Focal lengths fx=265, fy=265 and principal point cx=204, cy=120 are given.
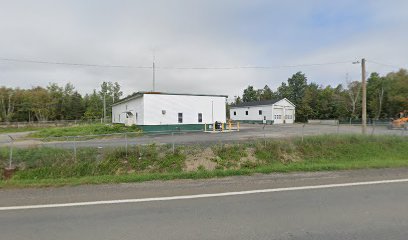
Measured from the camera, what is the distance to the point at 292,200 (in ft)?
A: 19.3

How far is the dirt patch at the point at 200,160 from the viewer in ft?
33.3

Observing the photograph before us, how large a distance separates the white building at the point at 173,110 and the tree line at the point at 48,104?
29.6 metres

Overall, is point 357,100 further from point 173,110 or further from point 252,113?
point 173,110

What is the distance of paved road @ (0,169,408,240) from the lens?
13.6ft

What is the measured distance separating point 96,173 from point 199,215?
5971 mm

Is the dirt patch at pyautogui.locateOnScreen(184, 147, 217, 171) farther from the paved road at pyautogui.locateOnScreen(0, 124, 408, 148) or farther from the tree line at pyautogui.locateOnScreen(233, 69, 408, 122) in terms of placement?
the tree line at pyautogui.locateOnScreen(233, 69, 408, 122)

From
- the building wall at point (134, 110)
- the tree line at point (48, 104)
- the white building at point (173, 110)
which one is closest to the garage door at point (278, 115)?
the white building at point (173, 110)

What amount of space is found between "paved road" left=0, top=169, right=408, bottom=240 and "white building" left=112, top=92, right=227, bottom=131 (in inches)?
938

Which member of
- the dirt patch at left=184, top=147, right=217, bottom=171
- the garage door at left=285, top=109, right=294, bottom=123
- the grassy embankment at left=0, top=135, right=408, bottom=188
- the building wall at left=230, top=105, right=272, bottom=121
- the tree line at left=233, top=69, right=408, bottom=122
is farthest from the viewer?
the garage door at left=285, top=109, right=294, bottom=123

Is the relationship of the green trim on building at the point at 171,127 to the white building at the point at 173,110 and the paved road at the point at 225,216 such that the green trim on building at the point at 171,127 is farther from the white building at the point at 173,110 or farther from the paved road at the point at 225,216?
the paved road at the point at 225,216

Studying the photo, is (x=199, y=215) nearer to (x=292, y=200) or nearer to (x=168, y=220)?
(x=168, y=220)

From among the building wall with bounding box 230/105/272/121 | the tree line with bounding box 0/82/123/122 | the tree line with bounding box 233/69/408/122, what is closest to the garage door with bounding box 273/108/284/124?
the building wall with bounding box 230/105/272/121

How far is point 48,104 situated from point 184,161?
67.9 meters

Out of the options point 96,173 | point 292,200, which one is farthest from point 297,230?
point 96,173
